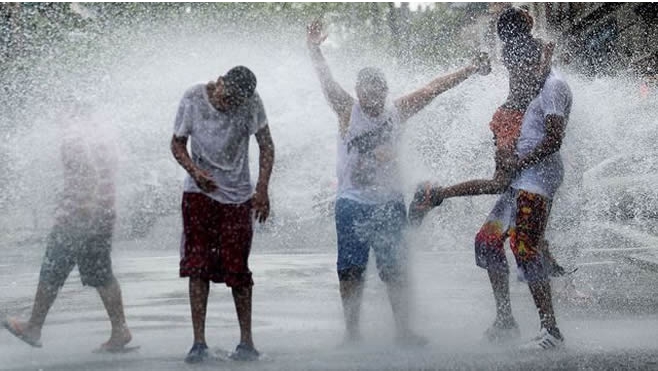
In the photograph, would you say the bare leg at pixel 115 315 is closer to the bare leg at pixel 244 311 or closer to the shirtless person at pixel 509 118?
Result: the bare leg at pixel 244 311

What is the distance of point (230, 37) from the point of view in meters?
40.7

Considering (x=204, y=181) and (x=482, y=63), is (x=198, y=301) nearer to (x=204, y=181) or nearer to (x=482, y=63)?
(x=204, y=181)

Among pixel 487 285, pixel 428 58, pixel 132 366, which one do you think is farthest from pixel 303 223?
pixel 428 58

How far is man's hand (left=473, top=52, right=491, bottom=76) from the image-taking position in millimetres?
5488

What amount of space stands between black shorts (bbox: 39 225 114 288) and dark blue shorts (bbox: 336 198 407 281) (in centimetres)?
127

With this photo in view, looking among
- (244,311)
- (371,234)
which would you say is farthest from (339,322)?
(244,311)

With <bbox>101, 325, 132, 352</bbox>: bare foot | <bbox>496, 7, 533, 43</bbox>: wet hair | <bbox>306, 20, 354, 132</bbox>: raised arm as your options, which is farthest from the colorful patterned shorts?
<bbox>101, 325, 132, 352</bbox>: bare foot

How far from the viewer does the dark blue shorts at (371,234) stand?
212 inches

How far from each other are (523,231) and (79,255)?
7.74ft

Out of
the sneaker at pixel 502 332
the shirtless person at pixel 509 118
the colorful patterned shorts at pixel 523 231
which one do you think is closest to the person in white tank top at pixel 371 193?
the shirtless person at pixel 509 118

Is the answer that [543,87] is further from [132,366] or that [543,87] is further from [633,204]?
[633,204]

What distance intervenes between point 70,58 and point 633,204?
48.5 ft

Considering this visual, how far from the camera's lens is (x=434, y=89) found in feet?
18.0

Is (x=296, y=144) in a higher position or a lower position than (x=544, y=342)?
higher
